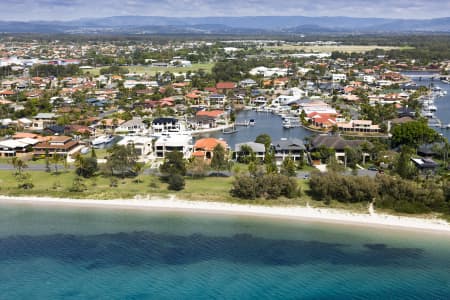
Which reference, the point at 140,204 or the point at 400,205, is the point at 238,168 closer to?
the point at 140,204

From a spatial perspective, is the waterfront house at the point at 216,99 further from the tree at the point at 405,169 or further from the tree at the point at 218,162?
the tree at the point at 405,169

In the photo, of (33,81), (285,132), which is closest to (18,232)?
(285,132)

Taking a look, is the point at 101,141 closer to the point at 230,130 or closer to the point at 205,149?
the point at 205,149

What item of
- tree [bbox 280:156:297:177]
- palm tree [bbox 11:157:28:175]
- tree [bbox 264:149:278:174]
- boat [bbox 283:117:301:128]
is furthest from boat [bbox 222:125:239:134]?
palm tree [bbox 11:157:28:175]

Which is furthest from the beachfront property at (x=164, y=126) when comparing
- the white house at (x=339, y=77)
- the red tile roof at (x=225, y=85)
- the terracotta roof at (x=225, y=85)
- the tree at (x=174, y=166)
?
the white house at (x=339, y=77)

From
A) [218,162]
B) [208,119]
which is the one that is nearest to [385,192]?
[218,162]

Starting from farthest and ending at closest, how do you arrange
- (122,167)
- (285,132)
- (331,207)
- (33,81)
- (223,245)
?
(33,81)
(285,132)
(122,167)
(331,207)
(223,245)

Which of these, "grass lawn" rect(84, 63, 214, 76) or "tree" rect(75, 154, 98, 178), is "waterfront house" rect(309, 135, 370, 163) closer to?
"tree" rect(75, 154, 98, 178)
